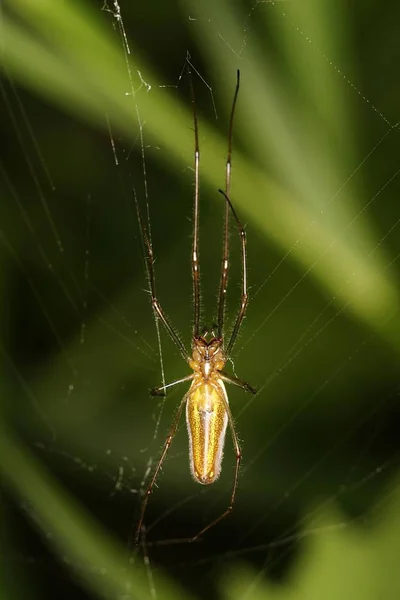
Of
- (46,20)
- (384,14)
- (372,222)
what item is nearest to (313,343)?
(372,222)

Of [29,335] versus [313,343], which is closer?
[313,343]

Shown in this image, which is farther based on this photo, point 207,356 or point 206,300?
point 206,300

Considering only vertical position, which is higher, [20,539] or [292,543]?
[292,543]

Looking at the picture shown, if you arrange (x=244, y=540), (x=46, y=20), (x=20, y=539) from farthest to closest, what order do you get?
(x=20, y=539) → (x=244, y=540) → (x=46, y=20)

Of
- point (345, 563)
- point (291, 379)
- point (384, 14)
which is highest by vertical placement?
point (384, 14)

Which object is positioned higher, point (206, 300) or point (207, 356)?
point (206, 300)

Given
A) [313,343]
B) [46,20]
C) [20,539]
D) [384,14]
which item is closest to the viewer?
[46,20]

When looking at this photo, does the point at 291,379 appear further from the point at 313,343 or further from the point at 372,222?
the point at 372,222
